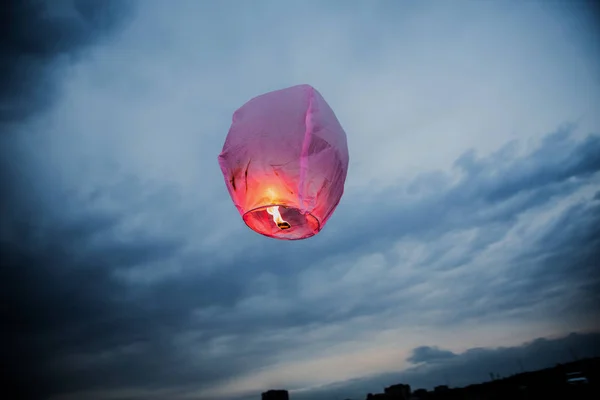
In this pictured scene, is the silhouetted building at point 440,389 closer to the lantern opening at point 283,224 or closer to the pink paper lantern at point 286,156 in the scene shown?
the lantern opening at point 283,224

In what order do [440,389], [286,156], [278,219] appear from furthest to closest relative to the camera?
[440,389]
[278,219]
[286,156]

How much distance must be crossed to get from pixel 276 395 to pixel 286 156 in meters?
3.79

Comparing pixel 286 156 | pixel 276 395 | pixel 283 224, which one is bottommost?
pixel 276 395

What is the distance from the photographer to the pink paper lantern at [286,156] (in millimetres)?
1587

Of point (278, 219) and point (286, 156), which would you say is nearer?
point (286, 156)

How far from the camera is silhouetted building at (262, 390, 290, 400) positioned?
4176mm

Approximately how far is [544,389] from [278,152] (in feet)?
15.6

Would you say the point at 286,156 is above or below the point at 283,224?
above

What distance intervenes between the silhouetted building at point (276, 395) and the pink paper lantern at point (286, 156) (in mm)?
3310

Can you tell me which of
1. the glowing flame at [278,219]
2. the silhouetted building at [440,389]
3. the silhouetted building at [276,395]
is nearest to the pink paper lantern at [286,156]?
the glowing flame at [278,219]

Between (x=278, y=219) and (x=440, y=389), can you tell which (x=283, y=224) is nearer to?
(x=278, y=219)

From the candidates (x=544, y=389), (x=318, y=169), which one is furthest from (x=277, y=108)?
(x=544, y=389)

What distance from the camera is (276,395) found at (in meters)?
4.19

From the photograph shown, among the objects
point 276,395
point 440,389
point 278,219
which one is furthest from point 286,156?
point 440,389
